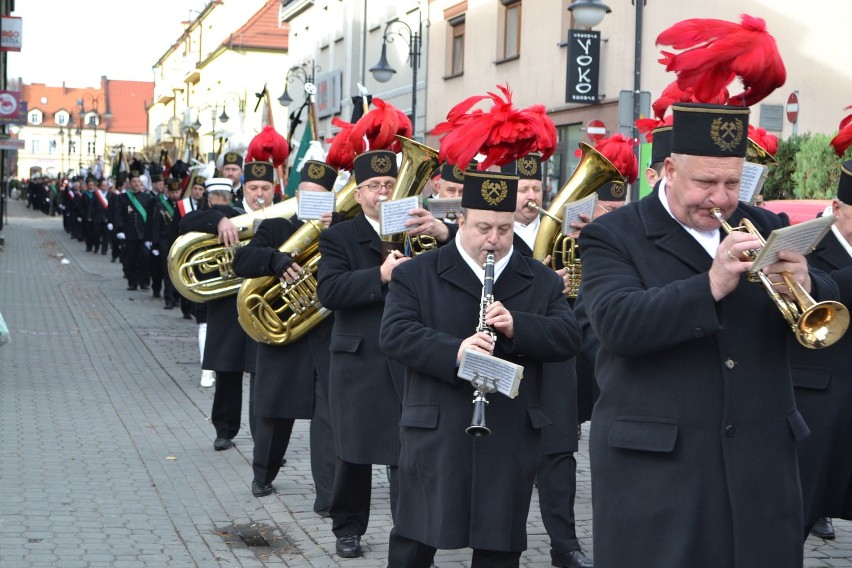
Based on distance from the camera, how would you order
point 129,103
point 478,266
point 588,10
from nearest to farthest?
point 478,266
point 588,10
point 129,103

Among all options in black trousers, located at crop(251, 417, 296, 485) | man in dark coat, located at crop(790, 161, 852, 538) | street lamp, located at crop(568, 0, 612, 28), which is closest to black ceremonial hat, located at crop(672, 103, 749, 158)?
man in dark coat, located at crop(790, 161, 852, 538)

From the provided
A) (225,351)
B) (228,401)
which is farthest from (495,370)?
(228,401)

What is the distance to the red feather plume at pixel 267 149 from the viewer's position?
10.0 metres

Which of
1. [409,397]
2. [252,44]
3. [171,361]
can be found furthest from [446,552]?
[252,44]

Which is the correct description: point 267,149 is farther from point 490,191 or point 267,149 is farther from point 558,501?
point 490,191

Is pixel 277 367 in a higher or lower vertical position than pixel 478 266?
lower

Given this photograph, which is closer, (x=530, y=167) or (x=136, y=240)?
(x=530, y=167)

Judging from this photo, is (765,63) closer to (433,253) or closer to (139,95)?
(433,253)

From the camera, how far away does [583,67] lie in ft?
71.7

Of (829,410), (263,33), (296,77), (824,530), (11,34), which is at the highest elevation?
(263,33)

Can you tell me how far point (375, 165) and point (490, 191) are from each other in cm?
169

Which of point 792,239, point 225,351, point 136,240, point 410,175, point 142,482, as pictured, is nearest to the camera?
point 792,239

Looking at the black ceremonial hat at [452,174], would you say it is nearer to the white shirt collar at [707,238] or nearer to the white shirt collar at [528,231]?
the white shirt collar at [528,231]

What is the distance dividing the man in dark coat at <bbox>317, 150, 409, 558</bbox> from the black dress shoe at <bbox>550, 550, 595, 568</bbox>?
3.08ft
